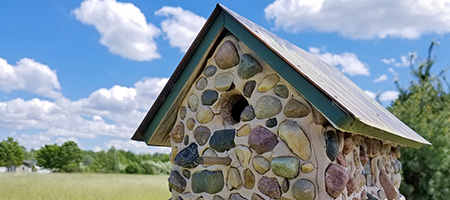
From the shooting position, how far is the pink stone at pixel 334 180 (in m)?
4.01

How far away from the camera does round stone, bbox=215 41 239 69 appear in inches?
190

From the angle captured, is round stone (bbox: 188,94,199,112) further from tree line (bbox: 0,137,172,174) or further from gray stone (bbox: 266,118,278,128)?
tree line (bbox: 0,137,172,174)

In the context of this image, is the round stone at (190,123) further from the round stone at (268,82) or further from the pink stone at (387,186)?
the pink stone at (387,186)

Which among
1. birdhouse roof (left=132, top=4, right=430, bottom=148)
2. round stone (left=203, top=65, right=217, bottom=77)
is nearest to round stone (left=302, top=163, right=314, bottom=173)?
birdhouse roof (left=132, top=4, right=430, bottom=148)

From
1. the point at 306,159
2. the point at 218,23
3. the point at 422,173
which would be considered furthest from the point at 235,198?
the point at 422,173

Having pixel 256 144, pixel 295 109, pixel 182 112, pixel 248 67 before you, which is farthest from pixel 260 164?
pixel 182 112

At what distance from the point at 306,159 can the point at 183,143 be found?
1863 mm

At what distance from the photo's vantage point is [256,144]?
4.43 meters

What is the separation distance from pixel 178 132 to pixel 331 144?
2.14 meters

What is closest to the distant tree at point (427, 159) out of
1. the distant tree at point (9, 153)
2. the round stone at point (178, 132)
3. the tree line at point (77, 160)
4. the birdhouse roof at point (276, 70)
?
the birdhouse roof at point (276, 70)

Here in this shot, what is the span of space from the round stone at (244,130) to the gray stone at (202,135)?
1.65ft

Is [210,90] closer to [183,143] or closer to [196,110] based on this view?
[196,110]

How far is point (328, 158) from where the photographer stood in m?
4.10

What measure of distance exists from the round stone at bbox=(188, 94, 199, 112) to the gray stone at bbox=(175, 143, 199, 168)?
47 cm
